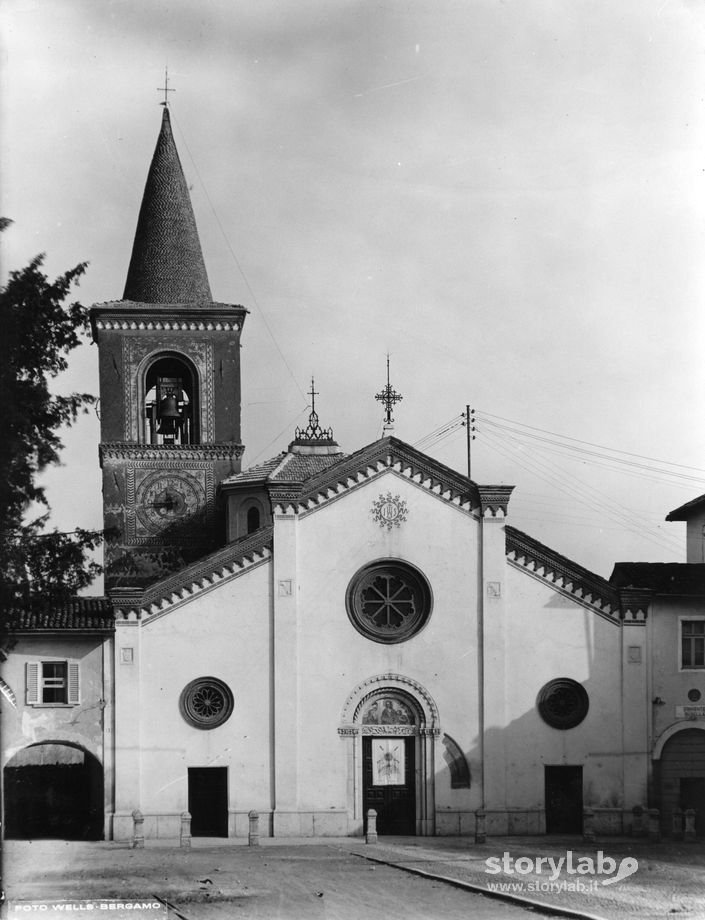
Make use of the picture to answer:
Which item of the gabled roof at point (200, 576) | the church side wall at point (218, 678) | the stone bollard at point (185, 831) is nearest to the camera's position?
the stone bollard at point (185, 831)

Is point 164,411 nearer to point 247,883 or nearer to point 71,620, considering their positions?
point 71,620

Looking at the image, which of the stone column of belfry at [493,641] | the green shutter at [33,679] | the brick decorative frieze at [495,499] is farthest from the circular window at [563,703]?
the green shutter at [33,679]

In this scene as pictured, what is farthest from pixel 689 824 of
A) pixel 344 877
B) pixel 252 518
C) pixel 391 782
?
pixel 252 518

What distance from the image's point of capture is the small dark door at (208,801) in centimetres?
3766

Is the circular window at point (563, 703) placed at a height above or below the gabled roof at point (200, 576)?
below

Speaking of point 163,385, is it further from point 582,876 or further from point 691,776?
point 582,876

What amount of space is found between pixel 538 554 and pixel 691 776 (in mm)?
7187

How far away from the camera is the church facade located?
124ft

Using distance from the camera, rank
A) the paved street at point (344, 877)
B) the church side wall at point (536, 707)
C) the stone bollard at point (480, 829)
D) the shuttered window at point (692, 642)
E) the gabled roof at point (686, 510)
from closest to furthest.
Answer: the paved street at point (344, 877) < the stone bollard at point (480, 829) < the church side wall at point (536, 707) < the shuttered window at point (692, 642) < the gabled roof at point (686, 510)

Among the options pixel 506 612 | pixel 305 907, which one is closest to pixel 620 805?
pixel 506 612

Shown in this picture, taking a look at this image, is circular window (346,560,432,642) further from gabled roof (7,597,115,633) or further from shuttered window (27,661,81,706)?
shuttered window (27,661,81,706)

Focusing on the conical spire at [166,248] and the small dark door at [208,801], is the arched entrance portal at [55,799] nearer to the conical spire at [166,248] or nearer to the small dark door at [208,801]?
the small dark door at [208,801]

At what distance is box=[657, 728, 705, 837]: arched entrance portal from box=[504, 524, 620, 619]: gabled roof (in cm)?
380

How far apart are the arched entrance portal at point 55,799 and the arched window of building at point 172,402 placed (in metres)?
11.2
